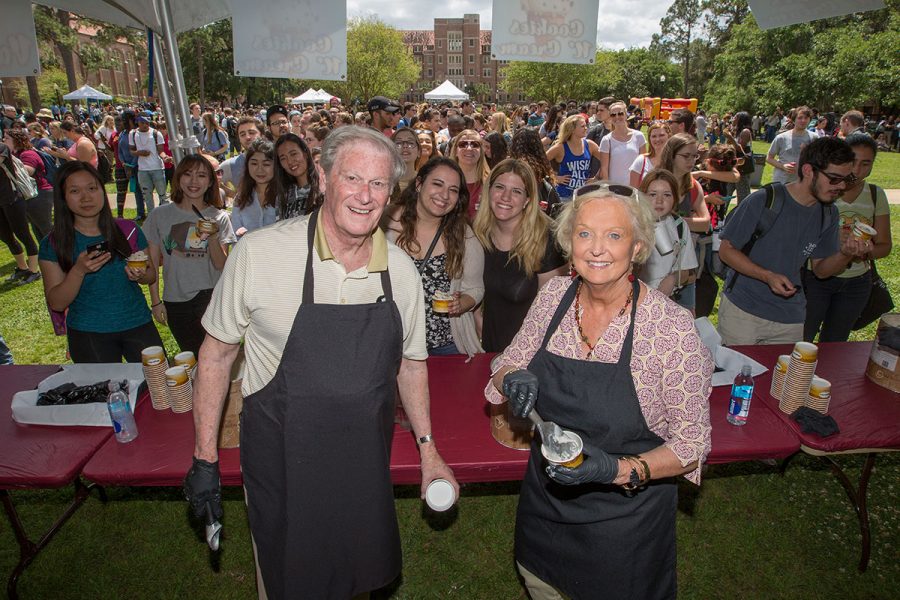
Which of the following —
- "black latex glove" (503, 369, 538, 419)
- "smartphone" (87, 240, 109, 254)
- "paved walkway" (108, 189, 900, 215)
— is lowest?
"paved walkway" (108, 189, 900, 215)

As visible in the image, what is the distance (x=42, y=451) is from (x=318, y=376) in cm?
159

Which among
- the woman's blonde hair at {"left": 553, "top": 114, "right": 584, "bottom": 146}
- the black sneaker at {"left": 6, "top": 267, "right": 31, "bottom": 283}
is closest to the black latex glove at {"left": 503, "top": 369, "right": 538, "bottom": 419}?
the woman's blonde hair at {"left": 553, "top": 114, "right": 584, "bottom": 146}

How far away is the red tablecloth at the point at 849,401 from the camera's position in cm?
254

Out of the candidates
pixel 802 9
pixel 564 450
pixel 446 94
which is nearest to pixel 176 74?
pixel 564 450

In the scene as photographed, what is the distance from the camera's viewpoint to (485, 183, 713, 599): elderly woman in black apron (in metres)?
1.77

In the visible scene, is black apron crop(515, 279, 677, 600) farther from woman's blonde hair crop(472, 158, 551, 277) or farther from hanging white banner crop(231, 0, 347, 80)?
hanging white banner crop(231, 0, 347, 80)

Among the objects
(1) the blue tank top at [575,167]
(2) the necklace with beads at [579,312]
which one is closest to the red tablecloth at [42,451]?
(2) the necklace with beads at [579,312]

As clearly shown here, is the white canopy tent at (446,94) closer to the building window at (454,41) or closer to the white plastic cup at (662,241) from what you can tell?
the white plastic cup at (662,241)

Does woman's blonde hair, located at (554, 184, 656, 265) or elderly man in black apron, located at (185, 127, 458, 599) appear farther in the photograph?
woman's blonde hair, located at (554, 184, 656, 265)

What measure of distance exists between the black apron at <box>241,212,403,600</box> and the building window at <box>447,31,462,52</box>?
12248 cm

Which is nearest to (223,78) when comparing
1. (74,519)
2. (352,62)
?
(352,62)

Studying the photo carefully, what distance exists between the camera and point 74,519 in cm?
345

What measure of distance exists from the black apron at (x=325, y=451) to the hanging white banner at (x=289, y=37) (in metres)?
2.57

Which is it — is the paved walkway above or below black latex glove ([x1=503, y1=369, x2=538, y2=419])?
below
